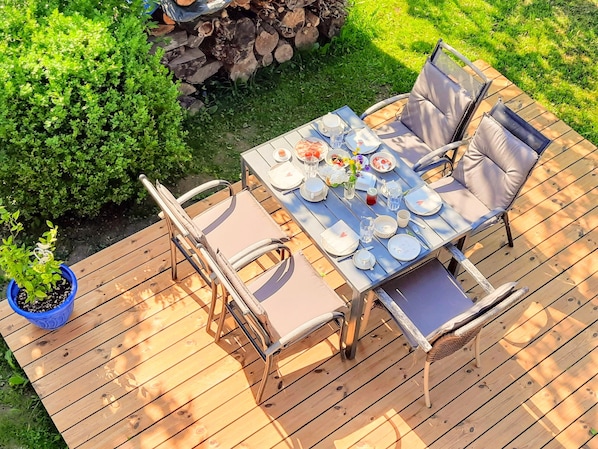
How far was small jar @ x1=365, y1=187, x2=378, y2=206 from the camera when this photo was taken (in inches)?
187

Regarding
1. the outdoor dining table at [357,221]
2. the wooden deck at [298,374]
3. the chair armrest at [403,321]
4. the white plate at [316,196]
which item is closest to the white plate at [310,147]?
the outdoor dining table at [357,221]

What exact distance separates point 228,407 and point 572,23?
615cm

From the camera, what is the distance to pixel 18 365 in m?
4.89

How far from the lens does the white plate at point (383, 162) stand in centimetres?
500

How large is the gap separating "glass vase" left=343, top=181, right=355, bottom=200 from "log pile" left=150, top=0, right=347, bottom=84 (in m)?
2.14

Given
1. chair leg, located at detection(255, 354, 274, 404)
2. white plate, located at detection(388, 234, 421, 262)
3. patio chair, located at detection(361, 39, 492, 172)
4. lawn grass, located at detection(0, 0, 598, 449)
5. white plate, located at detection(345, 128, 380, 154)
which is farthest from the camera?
lawn grass, located at detection(0, 0, 598, 449)

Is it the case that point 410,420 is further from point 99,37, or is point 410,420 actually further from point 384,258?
point 99,37

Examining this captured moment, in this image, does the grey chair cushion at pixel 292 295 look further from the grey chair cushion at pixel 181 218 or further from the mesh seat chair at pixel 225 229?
the grey chair cushion at pixel 181 218

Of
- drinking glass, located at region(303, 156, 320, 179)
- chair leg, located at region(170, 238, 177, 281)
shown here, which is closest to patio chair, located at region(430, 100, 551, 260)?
drinking glass, located at region(303, 156, 320, 179)

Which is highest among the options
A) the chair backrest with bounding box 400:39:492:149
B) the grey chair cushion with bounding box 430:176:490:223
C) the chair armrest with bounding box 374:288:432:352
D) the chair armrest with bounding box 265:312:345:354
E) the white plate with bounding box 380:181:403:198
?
the chair backrest with bounding box 400:39:492:149

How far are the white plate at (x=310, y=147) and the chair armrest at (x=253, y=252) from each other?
0.73 metres

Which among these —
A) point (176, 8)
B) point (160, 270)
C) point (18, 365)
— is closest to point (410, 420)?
point (160, 270)

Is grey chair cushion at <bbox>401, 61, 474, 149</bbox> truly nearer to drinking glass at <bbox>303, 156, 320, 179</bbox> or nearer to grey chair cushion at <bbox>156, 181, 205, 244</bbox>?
drinking glass at <bbox>303, 156, 320, 179</bbox>

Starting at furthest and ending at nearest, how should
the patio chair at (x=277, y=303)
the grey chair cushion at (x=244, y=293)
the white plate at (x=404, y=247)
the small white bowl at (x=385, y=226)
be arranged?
the small white bowl at (x=385, y=226), the white plate at (x=404, y=247), the patio chair at (x=277, y=303), the grey chair cushion at (x=244, y=293)
